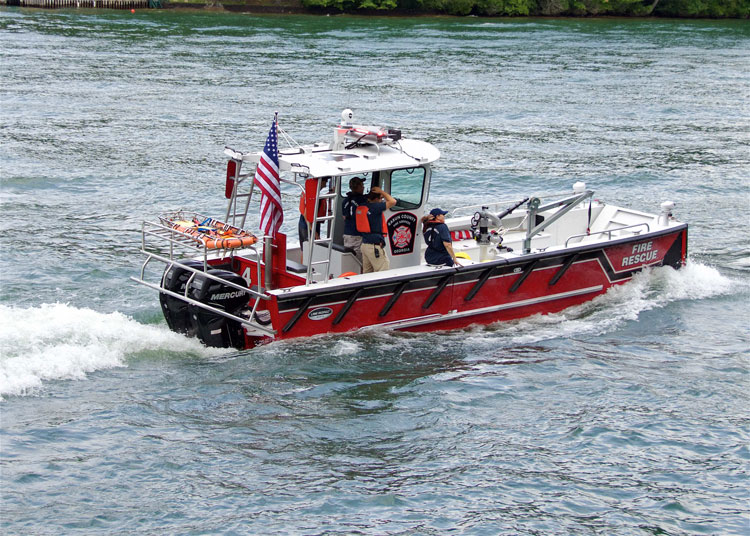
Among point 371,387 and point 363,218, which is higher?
point 363,218

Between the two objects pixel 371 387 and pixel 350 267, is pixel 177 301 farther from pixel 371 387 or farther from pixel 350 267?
pixel 371 387

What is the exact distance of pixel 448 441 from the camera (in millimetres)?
10922

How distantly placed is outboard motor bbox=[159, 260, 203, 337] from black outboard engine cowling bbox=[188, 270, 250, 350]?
158mm

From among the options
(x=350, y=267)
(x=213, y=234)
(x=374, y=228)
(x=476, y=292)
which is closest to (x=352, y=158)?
(x=374, y=228)

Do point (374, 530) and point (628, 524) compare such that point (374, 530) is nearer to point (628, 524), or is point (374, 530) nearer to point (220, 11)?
point (628, 524)

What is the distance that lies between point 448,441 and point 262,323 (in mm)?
3323

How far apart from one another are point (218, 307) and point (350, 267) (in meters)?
1.94

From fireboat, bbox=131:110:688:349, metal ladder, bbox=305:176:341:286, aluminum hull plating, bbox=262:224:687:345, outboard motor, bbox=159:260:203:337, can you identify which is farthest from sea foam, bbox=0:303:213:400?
metal ladder, bbox=305:176:341:286

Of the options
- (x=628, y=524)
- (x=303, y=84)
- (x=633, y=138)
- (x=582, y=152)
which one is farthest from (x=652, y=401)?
(x=303, y=84)

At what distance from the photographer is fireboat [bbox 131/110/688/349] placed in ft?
40.5

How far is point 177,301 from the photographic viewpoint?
41.3 ft

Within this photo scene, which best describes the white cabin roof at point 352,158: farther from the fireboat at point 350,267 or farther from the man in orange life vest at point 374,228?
the man in orange life vest at point 374,228

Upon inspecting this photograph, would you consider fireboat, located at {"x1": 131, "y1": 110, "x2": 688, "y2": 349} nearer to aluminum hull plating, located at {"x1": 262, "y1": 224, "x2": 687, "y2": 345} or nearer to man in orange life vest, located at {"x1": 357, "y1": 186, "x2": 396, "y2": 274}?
aluminum hull plating, located at {"x1": 262, "y1": 224, "x2": 687, "y2": 345}

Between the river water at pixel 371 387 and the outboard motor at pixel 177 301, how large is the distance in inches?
7.4
